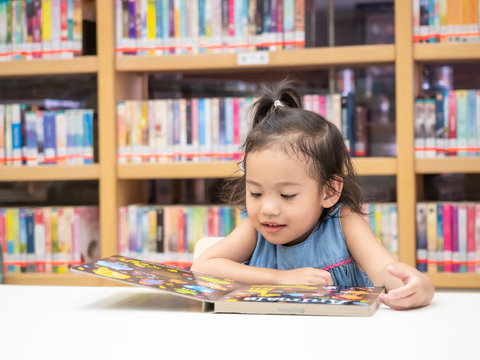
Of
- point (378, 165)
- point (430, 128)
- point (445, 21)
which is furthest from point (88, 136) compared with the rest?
point (445, 21)

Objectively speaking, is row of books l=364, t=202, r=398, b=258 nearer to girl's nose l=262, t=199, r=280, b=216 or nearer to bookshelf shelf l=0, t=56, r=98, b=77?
bookshelf shelf l=0, t=56, r=98, b=77

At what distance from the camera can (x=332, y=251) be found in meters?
1.27

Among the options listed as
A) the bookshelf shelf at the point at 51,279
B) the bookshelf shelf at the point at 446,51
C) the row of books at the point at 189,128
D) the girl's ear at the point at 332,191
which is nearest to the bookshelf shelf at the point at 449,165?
the row of books at the point at 189,128

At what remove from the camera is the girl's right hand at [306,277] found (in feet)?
3.42

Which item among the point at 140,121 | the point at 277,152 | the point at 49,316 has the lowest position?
the point at 49,316

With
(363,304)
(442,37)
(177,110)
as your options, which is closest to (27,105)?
(177,110)

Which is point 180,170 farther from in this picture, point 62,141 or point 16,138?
point 16,138

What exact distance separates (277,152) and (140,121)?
1.49 metres

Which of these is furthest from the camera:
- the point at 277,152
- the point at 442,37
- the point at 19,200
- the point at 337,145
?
the point at 19,200

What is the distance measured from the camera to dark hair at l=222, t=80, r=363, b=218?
1.21m

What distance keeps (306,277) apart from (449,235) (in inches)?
59.7

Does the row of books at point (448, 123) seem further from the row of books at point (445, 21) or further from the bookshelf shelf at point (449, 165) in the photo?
the row of books at point (445, 21)

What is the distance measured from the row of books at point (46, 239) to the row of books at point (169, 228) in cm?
19

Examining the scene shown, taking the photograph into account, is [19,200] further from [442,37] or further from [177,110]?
[442,37]
